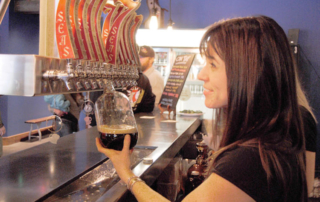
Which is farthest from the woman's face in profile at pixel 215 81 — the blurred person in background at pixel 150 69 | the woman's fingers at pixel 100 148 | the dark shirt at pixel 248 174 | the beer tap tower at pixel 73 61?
the blurred person in background at pixel 150 69

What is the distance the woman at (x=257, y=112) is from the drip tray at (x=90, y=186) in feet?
1.55

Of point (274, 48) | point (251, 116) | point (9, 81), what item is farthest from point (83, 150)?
point (274, 48)

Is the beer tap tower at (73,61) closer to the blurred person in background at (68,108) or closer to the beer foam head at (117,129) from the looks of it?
the beer foam head at (117,129)

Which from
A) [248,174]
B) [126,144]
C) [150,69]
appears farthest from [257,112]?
[150,69]

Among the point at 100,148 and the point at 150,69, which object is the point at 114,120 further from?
the point at 150,69

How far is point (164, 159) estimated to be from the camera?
1874mm

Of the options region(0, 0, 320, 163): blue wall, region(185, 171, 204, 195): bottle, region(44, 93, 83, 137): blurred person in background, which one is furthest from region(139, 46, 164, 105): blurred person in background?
region(185, 171, 204, 195): bottle

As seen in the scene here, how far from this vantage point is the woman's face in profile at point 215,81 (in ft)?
3.17

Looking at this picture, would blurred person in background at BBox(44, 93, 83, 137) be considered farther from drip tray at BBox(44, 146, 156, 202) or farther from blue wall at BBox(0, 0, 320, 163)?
blue wall at BBox(0, 0, 320, 163)

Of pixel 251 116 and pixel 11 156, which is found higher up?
pixel 251 116

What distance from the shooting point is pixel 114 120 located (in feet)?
4.63

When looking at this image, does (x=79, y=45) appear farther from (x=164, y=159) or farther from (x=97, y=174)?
(x=164, y=159)

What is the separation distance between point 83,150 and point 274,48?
1296 millimetres

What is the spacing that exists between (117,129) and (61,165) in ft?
1.40
